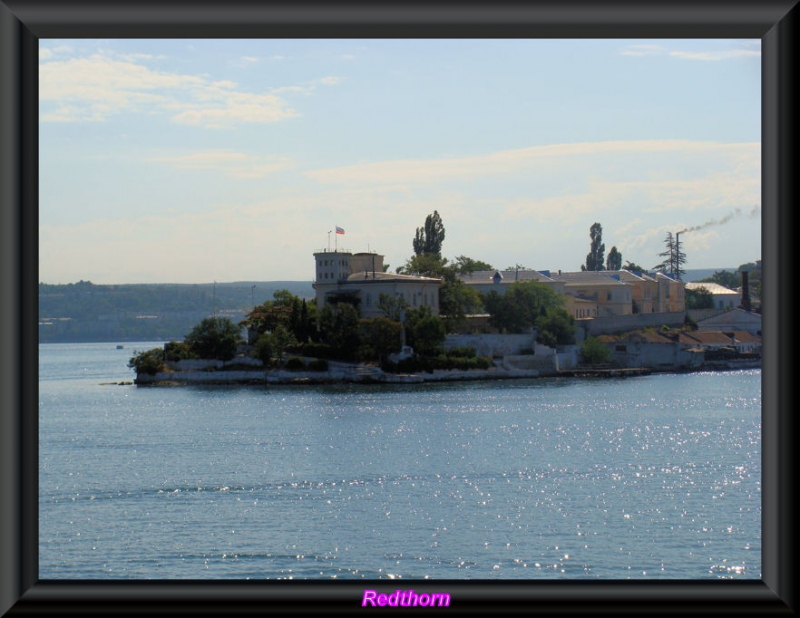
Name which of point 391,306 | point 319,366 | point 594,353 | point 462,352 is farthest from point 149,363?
point 594,353

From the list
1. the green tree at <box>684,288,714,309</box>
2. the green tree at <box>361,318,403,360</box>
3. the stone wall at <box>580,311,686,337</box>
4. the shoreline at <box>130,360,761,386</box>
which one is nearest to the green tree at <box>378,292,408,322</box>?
the green tree at <box>361,318,403,360</box>

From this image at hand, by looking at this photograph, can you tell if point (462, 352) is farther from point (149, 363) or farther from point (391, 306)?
point (149, 363)

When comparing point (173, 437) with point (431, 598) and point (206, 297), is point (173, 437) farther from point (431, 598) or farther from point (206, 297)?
point (206, 297)

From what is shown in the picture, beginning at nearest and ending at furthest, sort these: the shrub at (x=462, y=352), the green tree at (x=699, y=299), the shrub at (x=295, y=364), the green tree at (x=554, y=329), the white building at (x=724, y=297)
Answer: the shrub at (x=295, y=364) < the shrub at (x=462, y=352) < the green tree at (x=554, y=329) < the green tree at (x=699, y=299) < the white building at (x=724, y=297)

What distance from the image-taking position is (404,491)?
13727 mm

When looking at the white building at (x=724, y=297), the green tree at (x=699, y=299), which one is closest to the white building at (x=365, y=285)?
the green tree at (x=699, y=299)

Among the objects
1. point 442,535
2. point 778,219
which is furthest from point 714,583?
point 442,535

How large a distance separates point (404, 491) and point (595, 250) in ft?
159

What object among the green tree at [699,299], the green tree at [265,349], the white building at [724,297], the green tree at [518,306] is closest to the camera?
the green tree at [265,349]

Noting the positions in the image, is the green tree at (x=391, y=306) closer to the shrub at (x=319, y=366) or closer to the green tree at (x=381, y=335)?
the green tree at (x=381, y=335)

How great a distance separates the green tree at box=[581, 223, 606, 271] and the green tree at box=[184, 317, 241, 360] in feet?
Result: 89.8

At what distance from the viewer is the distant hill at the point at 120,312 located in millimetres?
89562

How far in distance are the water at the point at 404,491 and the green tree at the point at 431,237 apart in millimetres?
18591
